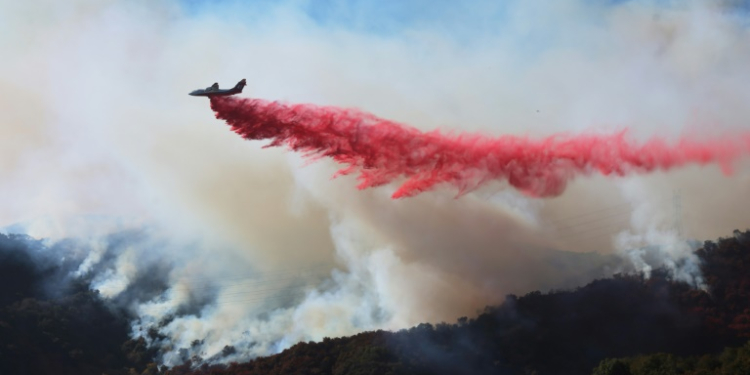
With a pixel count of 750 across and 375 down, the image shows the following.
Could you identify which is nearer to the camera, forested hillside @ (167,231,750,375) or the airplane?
the airplane

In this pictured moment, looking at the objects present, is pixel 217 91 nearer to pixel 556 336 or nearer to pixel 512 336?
pixel 512 336

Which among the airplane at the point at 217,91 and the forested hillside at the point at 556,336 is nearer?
the airplane at the point at 217,91

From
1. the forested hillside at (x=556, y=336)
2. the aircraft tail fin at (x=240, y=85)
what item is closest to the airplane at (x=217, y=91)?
the aircraft tail fin at (x=240, y=85)

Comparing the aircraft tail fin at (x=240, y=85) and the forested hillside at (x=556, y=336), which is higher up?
the aircraft tail fin at (x=240, y=85)

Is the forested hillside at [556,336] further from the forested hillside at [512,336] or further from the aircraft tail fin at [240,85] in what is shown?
the aircraft tail fin at [240,85]

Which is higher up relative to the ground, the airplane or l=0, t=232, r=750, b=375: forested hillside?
the airplane

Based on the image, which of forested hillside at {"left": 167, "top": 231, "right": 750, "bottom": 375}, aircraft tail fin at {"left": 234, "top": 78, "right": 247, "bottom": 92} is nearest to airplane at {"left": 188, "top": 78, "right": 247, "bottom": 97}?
aircraft tail fin at {"left": 234, "top": 78, "right": 247, "bottom": 92}

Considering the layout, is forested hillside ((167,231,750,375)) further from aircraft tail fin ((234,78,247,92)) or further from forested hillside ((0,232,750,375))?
aircraft tail fin ((234,78,247,92))

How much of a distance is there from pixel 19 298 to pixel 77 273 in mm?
17010

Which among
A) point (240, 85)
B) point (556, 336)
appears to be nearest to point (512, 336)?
point (556, 336)

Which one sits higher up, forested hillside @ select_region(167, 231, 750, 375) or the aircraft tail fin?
Result: the aircraft tail fin

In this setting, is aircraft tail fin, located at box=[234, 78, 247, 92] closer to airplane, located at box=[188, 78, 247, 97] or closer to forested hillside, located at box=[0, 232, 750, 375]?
airplane, located at box=[188, 78, 247, 97]

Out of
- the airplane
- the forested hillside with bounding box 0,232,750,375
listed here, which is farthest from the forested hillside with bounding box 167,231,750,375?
the airplane

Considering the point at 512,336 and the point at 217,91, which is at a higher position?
the point at 217,91
